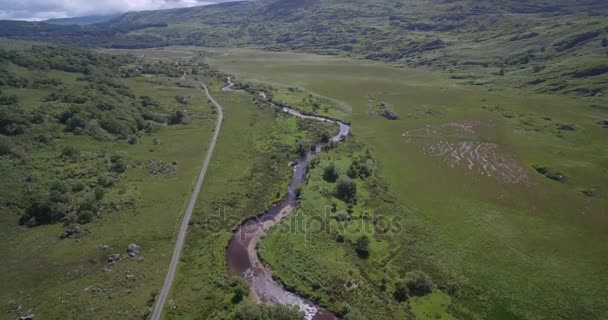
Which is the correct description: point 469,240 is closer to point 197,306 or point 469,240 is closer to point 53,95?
point 197,306

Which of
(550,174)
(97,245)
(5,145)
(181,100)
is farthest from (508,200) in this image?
(181,100)

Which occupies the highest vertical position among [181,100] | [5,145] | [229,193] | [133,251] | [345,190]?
[5,145]

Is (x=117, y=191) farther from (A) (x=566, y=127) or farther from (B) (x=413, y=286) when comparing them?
(A) (x=566, y=127)

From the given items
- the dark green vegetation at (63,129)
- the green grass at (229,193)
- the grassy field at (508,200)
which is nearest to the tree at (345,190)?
the grassy field at (508,200)

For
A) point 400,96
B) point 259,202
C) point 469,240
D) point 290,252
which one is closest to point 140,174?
point 259,202

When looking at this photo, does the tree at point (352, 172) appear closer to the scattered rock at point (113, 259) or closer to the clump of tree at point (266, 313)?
the clump of tree at point (266, 313)
